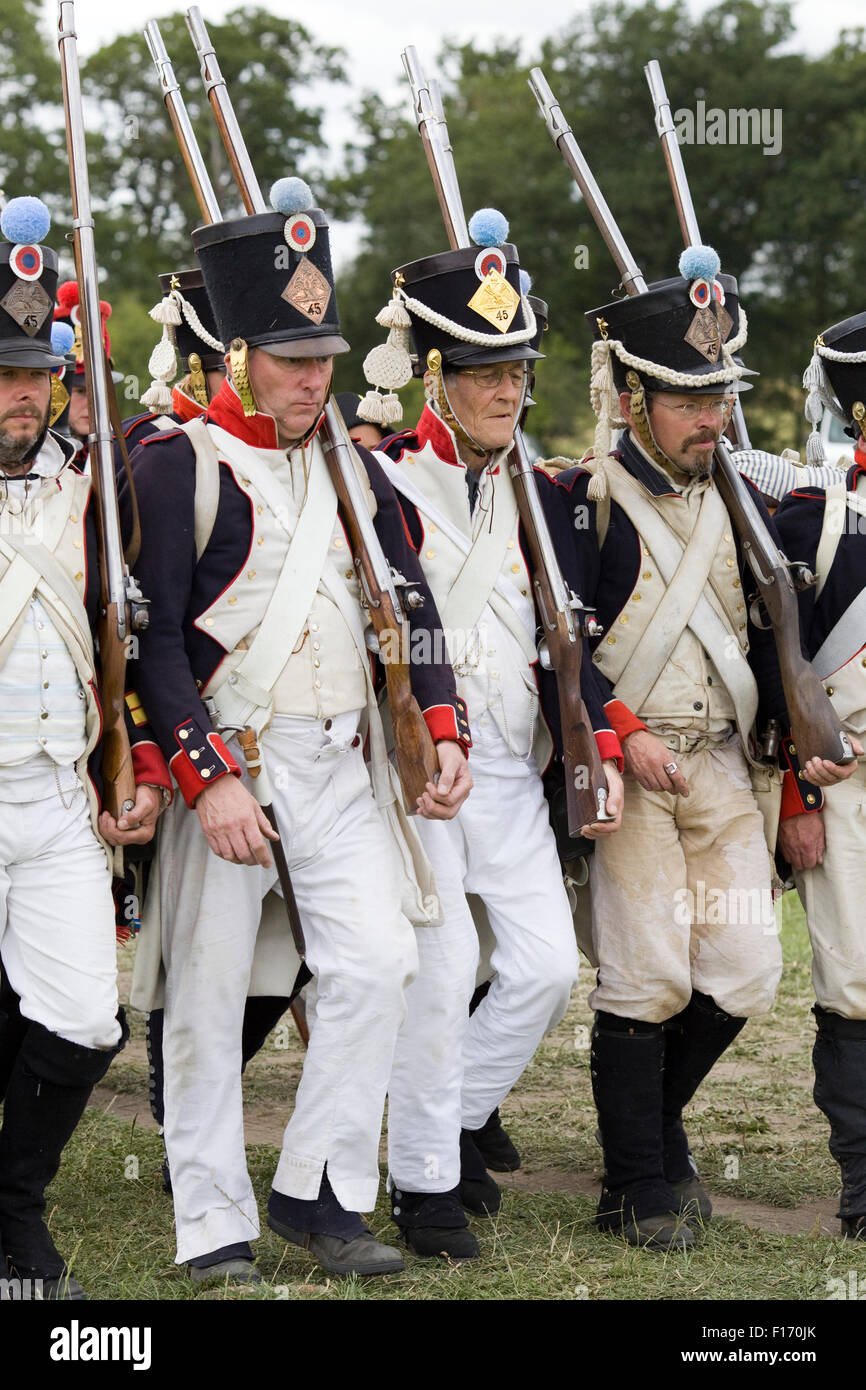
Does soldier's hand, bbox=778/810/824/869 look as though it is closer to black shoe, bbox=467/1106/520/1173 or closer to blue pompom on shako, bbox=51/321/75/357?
black shoe, bbox=467/1106/520/1173

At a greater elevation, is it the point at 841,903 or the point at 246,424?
the point at 246,424

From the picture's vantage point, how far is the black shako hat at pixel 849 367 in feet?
18.6

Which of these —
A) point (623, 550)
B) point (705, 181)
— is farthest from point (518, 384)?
point (705, 181)

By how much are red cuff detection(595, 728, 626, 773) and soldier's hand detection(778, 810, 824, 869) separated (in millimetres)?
704

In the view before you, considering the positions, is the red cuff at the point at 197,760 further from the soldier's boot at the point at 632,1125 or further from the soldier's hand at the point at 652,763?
the soldier's boot at the point at 632,1125

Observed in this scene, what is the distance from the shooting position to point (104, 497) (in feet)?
15.2

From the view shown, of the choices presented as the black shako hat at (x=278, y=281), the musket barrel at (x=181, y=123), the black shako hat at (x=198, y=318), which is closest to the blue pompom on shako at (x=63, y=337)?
the black shako hat at (x=198, y=318)

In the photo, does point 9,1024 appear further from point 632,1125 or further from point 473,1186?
point 632,1125

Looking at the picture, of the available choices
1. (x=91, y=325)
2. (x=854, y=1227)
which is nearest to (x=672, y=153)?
(x=91, y=325)

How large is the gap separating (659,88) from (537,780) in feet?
7.99

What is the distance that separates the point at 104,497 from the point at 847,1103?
2.74m

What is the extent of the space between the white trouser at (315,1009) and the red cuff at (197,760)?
22 cm

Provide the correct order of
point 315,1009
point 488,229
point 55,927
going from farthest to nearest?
point 488,229 < point 315,1009 < point 55,927

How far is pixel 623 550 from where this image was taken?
215 inches
